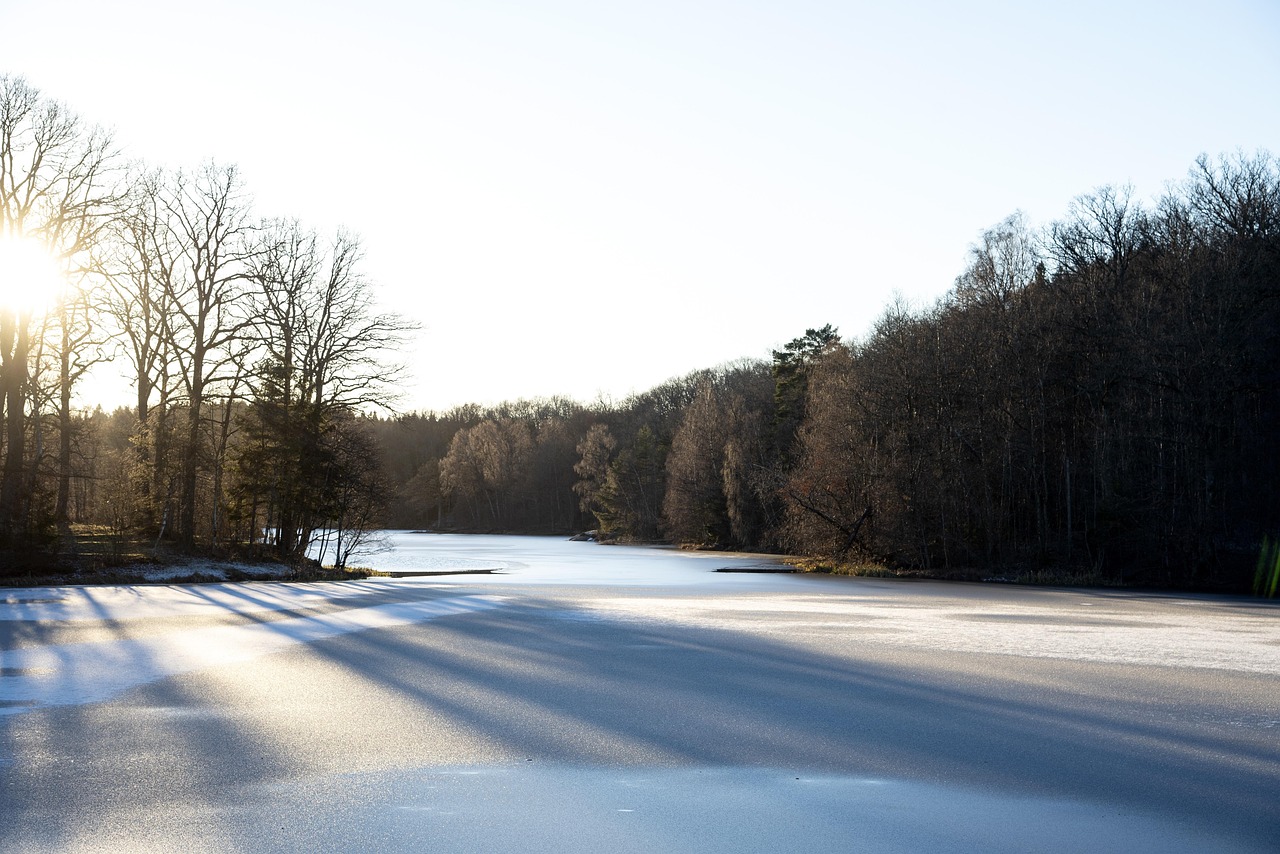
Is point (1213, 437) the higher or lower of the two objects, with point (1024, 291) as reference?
lower

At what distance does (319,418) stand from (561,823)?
31314 millimetres

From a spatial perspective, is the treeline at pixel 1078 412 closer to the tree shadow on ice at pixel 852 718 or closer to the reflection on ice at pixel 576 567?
the reflection on ice at pixel 576 567

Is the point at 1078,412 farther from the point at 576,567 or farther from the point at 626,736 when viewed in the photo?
the point at 626,736

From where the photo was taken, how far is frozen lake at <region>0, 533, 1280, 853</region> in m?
5.77

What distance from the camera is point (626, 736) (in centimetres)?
818

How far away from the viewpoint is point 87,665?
11.3 metres

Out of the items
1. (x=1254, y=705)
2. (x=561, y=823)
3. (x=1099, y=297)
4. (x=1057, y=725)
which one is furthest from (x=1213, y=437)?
(x=561, y=823)

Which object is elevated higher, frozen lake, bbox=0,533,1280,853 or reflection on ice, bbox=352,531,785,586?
frozen lake, bbox=0,533,1280,853

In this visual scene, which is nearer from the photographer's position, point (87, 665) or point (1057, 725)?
point (1057, 725)

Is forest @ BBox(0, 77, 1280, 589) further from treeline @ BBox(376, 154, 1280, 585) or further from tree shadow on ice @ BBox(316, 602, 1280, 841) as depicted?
tree shadow on ice @ BBox(316, 602, 1280, 841)

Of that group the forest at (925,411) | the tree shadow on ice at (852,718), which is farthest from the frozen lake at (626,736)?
the forest at (925,411)

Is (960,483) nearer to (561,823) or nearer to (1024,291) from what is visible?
(1024,291)

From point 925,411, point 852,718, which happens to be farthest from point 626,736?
point 925,411

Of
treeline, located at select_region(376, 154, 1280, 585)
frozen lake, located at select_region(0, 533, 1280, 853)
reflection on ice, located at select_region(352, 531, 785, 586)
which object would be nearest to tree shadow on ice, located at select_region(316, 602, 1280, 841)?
frozen lake, located at select_region(0, 533, 1280, 853)
